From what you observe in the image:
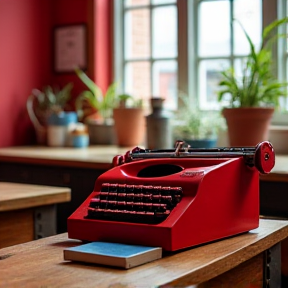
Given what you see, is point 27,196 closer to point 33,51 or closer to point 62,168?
point 62,168

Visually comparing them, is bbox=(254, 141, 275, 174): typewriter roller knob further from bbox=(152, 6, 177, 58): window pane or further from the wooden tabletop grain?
bbox=(152, 6, 177, 58): window pane

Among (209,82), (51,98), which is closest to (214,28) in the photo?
(209,82)

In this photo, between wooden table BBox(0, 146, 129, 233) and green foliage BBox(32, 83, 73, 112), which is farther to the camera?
green foliage BBox(32, 83, 73, 112)

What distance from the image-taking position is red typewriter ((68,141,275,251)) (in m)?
1.56

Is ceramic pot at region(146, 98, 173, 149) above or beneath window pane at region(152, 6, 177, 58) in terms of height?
beneath

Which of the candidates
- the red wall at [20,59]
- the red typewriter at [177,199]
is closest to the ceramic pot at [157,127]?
the red wall at [20,59]

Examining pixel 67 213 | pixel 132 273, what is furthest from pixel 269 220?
pixel 67 213

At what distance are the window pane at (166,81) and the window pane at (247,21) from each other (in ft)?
1.57

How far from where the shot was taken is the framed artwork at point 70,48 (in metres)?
4.52

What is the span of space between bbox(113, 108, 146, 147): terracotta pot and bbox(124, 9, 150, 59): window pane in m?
0.58

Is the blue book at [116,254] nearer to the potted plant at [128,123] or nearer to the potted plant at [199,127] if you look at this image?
the potted plant at [199,127]

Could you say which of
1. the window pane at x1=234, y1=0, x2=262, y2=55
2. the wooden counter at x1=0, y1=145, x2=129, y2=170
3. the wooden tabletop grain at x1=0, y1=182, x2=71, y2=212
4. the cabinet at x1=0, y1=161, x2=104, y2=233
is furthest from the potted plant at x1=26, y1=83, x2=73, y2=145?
the wooden tabletop grain at x1=0, y1=182, x2=71, y2=212

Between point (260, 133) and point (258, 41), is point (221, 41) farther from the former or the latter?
point (260, 133)

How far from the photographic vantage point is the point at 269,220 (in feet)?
6.31
